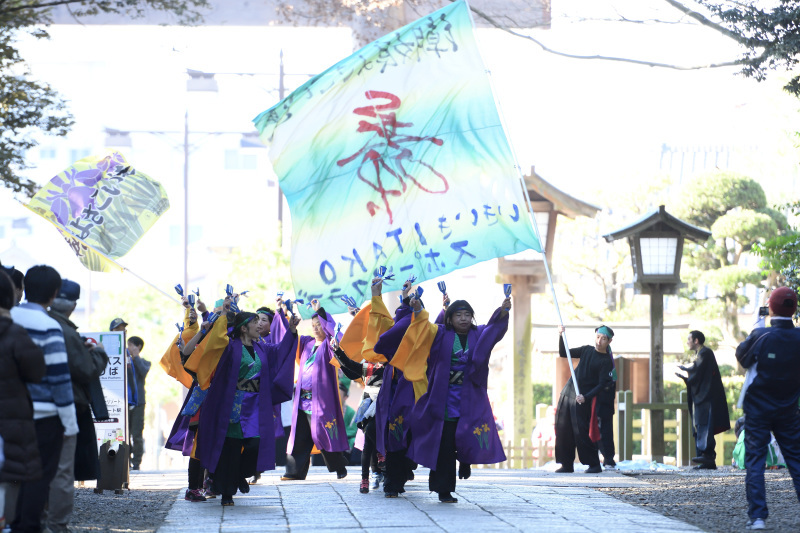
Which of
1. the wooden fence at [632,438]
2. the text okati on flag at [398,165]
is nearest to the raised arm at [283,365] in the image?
the text okati on flag at [398,165]

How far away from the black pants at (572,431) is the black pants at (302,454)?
122 inches

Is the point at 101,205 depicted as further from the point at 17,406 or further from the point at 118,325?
the point at 17,406

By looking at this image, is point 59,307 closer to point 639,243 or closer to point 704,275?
point 639,243

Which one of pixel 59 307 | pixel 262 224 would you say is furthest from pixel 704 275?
pixel 262 224

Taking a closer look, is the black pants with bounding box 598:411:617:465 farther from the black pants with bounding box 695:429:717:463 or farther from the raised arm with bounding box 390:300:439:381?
the raised arm with bounding box 390:300:439:381

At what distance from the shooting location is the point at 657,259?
15.8m

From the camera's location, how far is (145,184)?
12883 millimetres

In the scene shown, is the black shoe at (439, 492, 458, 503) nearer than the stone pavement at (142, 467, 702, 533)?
No

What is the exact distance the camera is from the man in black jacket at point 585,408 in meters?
14.0

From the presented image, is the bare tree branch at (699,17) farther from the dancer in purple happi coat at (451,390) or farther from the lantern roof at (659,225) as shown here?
the dancer in purple happi coat at (451,390)

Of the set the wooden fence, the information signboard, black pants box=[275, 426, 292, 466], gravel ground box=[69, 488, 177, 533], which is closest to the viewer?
gravel ground box=[69, 488, 177, 533]

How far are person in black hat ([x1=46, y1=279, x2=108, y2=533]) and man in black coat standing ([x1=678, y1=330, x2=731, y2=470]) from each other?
9088 mm

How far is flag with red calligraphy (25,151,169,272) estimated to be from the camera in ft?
40.0

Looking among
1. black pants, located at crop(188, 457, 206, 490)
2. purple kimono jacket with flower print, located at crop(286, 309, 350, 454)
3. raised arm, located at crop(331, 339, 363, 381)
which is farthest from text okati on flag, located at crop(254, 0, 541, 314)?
black pants, located at crop(188, 457, 206, 490)
